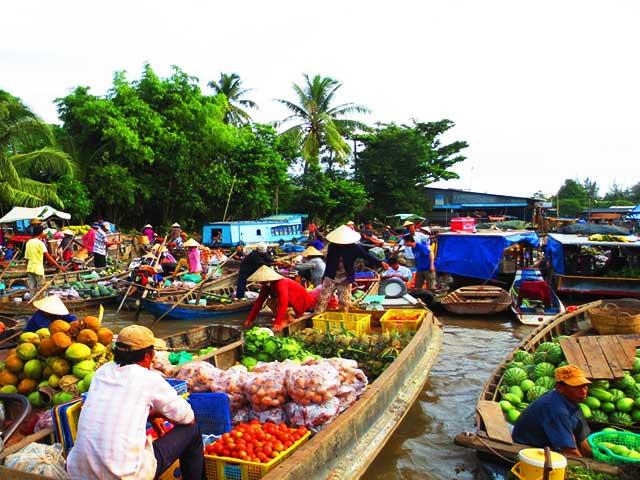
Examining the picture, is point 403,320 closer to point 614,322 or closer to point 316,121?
point 614,322

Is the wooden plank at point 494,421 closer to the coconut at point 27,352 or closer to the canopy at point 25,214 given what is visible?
the coconut at point 27,352

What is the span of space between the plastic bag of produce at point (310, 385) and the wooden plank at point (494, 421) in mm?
1254

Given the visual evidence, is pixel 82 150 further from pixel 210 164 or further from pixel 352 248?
pixel 352 248

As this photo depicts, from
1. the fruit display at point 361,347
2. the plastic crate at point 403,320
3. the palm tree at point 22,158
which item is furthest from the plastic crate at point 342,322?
the palm tree at point 22,158

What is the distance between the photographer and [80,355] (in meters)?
4.64

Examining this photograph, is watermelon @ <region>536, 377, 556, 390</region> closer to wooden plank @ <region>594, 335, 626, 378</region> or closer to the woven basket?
wooden plank @ <region>594, 335, 626, 378</region>

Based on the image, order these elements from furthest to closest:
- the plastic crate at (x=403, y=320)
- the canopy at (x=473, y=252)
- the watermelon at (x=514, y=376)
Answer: the canopy at (x=473, y=252) → the plastic crate at (x=403, y=320) → the watermelon at (x=514, y=376)

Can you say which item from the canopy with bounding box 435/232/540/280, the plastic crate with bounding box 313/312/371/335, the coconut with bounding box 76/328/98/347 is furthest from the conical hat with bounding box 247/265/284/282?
the canopy with bounding box 435/232/540/280

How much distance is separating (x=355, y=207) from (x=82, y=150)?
13.8 meters

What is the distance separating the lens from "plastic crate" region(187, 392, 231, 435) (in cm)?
402

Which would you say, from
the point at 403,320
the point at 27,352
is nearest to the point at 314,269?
the point at 403,320

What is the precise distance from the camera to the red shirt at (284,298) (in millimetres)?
7258

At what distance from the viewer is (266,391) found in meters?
4.27

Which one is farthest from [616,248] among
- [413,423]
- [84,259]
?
[84,259]
